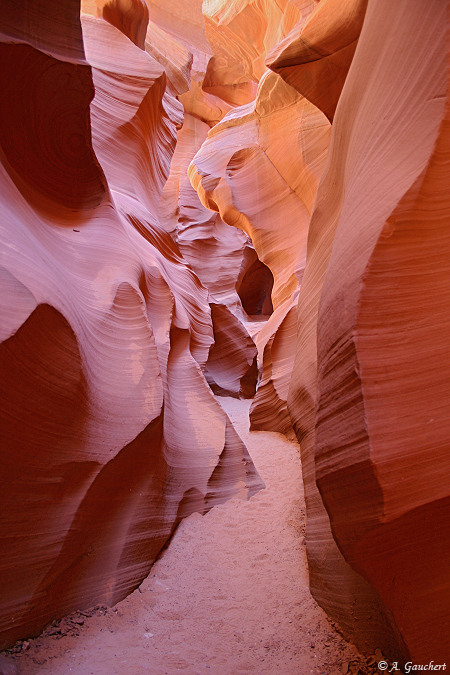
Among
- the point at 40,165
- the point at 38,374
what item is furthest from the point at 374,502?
the point at 40,165

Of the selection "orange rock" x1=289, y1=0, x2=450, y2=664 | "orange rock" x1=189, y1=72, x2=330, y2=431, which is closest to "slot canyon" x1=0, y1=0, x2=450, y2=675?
"orange rock" x1=289, y1=0, x2=450, y2=664

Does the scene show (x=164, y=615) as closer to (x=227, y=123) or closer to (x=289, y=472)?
(x=289, y=472)

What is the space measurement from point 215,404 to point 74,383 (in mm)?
2553

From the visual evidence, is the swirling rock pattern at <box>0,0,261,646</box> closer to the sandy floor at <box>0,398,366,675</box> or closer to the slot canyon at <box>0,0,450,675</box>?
the slot canyon at <box>0,0,450,675</box>

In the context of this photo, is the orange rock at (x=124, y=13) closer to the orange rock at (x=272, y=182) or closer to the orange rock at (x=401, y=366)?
the orange rock at (x=272, y=182)

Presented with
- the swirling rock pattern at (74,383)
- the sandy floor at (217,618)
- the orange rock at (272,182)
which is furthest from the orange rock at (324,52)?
the orange rock at (272,182)

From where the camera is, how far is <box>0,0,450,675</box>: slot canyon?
2148mm

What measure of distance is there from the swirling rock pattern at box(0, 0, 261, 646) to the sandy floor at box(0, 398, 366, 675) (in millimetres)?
168

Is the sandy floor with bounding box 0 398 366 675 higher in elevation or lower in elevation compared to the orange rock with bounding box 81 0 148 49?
lower

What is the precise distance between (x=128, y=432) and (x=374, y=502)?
201 cm

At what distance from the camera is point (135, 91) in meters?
5.90

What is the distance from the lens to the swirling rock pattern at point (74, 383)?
9.13 feet

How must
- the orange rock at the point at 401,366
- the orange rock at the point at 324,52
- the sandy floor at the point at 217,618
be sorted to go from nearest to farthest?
the orange rock at the point at 401,366, the sandy floor at the point at 217,618, the orange rock at the point at 324,52

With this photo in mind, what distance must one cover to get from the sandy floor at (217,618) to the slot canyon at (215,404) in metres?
0.02
